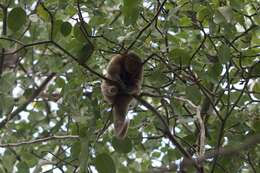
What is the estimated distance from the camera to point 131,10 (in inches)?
86.1

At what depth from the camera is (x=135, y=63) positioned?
101 inches

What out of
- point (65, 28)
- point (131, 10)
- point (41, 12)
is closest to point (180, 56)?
point (131, 10)

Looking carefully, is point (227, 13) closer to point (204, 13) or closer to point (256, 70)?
point (204, 13)

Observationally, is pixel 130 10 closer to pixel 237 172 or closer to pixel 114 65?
pixel 114 65

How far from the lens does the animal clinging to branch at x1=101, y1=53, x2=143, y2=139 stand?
98.2 inches

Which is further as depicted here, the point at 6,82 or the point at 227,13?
the point at 6,82

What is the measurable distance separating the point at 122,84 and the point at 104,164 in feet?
1.43

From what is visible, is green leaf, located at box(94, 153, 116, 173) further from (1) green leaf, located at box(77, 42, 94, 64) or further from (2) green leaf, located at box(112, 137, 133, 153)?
(1) green leaf, located at box(77, 42, 94, 64)

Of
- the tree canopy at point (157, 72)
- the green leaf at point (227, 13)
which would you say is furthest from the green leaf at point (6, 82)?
the green leaf at point (227, 13)

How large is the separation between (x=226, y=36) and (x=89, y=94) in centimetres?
80

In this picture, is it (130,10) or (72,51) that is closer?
(130,10)

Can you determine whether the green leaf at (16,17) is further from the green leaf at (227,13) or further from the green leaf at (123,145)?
the green leaf at (227,13)

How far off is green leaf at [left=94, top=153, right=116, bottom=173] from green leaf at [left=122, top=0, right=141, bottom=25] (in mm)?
555

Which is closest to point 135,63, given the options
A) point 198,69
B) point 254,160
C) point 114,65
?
point 114,65
